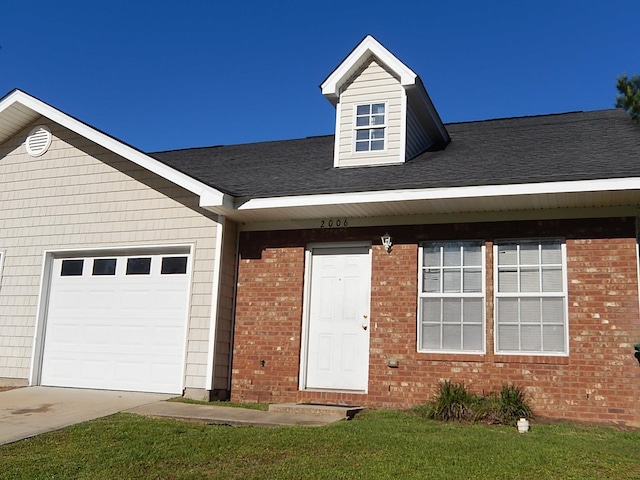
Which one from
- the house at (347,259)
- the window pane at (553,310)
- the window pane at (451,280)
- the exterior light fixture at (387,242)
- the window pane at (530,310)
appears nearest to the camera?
the house at (347,259)

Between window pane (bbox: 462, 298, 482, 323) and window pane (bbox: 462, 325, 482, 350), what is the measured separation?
4.1 inches

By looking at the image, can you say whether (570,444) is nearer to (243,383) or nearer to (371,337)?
(371,337)

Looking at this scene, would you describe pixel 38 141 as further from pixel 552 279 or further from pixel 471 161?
pixel 552 279

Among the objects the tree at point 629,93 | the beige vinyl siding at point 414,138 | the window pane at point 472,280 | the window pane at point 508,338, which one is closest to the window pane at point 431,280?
the window pane at point 472,280

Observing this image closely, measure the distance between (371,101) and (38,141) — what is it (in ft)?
21.6

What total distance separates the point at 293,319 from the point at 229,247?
1.68 metres

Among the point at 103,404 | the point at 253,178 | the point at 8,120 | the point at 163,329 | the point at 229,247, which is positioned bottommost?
the point at 103,404

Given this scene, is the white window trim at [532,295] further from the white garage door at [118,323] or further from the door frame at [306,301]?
the white garage door at [118,323]

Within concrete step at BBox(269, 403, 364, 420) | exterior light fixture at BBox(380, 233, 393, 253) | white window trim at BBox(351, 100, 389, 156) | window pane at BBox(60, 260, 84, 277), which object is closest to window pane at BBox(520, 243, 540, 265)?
exterior light fixture at BBox(380, 233, 393, 253)

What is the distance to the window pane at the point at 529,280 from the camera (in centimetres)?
986

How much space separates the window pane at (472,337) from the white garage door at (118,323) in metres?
4.59

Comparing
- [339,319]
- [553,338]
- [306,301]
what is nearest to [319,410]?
[339,319]

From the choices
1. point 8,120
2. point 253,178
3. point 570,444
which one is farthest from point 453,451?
point 8,120

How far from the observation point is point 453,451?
6.85 meters
